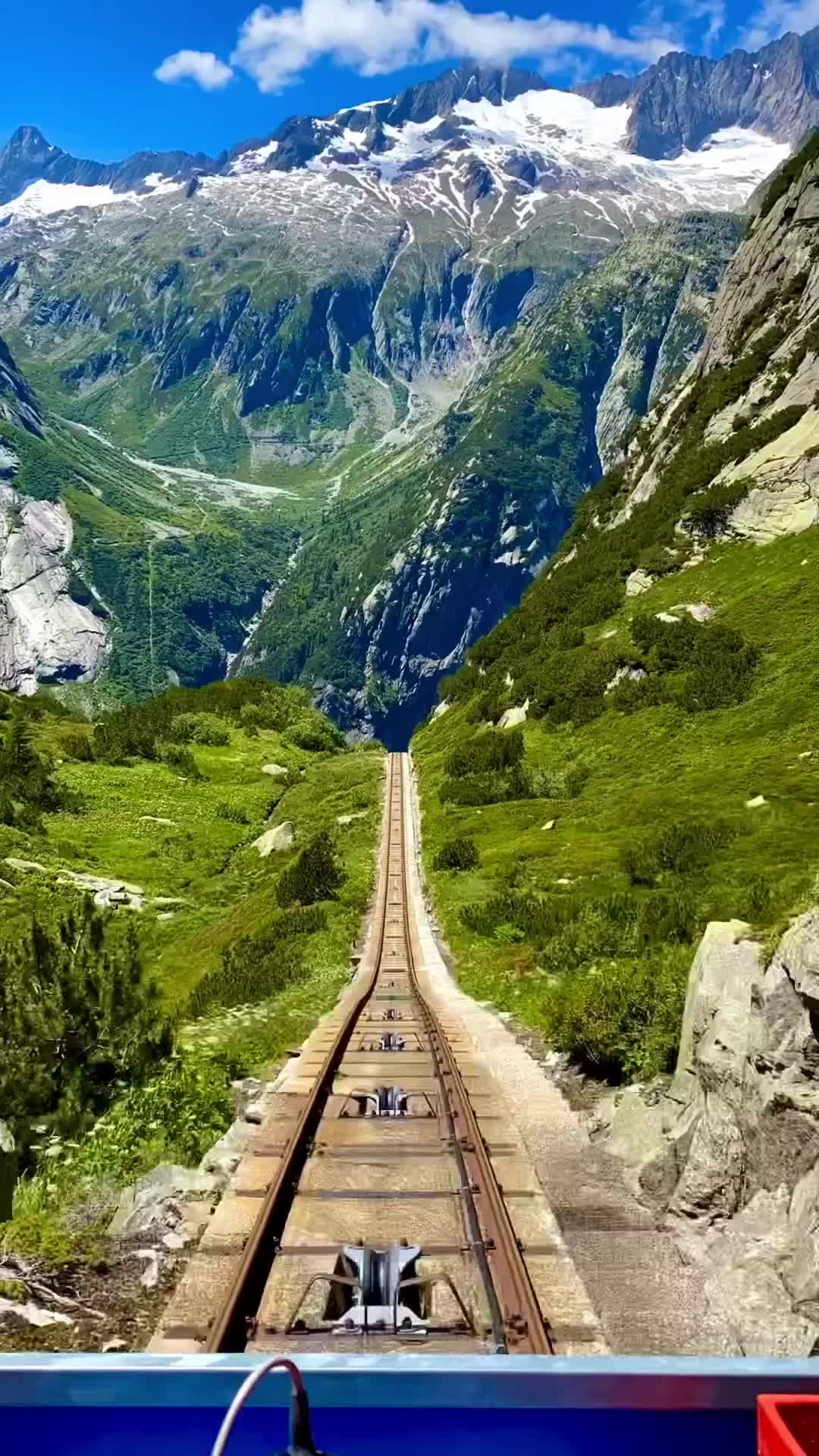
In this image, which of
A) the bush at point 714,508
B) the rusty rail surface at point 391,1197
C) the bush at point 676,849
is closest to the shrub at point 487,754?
the bush at point 676,849

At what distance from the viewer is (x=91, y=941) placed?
567 inches

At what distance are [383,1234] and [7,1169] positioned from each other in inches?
189

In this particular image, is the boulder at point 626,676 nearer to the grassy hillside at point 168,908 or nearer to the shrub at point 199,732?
the grassy hillside at point 168,908

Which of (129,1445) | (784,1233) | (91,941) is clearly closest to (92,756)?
(91,941)

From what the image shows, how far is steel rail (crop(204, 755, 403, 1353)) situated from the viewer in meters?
7.41

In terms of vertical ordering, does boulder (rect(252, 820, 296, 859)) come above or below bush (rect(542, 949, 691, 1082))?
above

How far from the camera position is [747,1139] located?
364 inches

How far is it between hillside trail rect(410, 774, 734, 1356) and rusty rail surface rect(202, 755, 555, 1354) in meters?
0.69

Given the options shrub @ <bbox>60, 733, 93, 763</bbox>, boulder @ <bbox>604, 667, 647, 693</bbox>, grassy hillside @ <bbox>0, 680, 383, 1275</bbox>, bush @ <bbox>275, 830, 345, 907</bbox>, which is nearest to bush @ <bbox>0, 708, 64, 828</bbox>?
grassy hillside @ <bbox>0, 680, 383, 1275</bbox>

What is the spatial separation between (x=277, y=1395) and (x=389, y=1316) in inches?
219

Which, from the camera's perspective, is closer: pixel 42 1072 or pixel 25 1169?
pixel 25 1169

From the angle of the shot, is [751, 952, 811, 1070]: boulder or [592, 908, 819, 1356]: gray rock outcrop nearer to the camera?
[592, 908, 819, 1356]: gray rock outcrop

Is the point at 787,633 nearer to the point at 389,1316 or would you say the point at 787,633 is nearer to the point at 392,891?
the point at 392,891

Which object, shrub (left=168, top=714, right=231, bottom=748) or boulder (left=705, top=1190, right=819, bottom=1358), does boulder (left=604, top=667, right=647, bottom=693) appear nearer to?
shrub (left=168, top=714, right=231, bottom=748)
